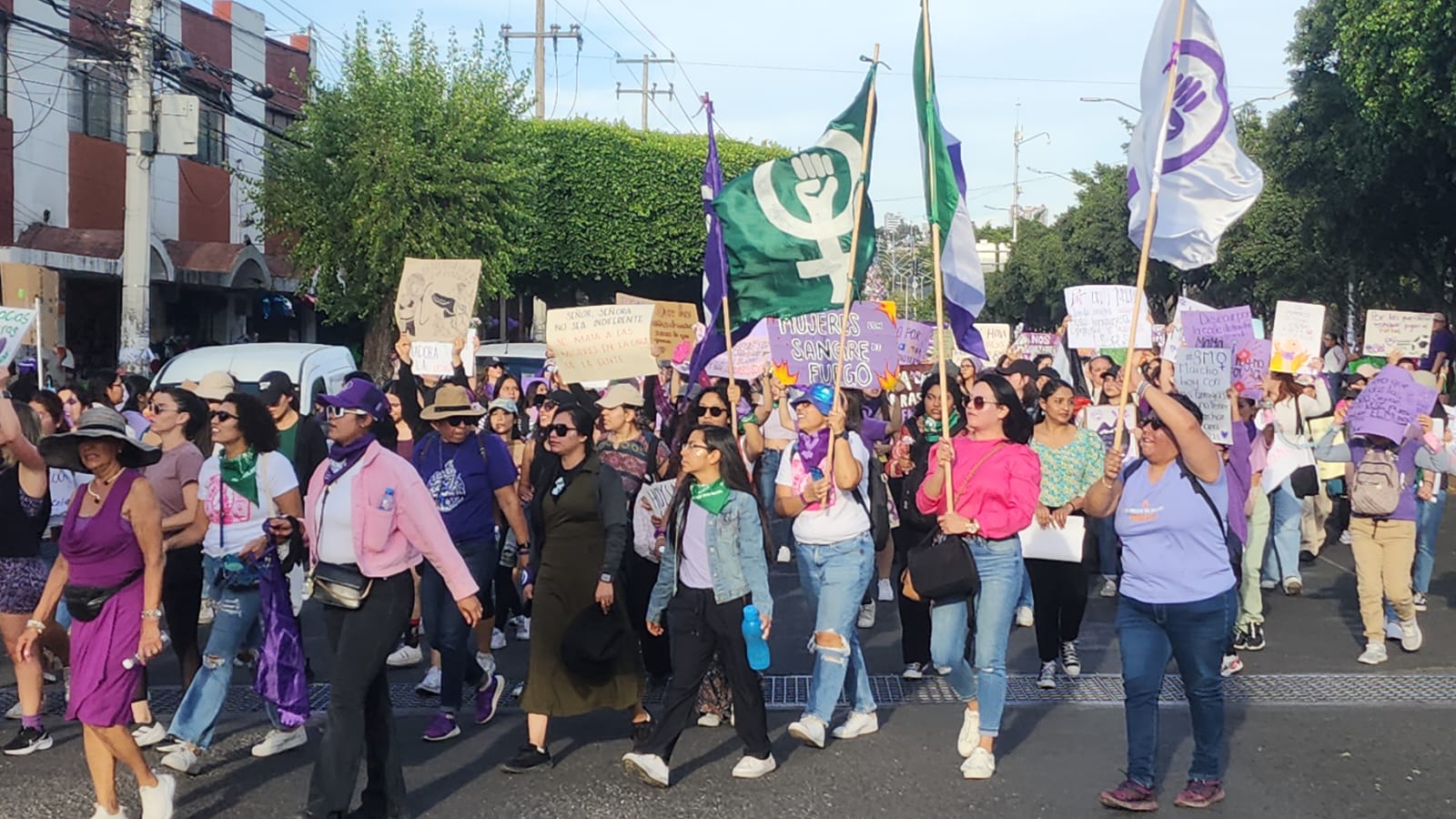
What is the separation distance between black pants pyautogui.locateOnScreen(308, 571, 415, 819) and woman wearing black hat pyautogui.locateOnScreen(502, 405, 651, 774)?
2.59 feet

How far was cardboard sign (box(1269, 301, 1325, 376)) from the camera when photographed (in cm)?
1307

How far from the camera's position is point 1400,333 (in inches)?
668

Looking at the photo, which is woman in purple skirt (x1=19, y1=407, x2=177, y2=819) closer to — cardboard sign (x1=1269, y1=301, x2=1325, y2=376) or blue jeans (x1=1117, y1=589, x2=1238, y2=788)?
blue jeans (x1=1117, y1=589, x2=1238, y2=788)

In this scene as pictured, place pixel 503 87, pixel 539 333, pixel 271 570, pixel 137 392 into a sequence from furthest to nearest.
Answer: pixel 539 333 < pixel 503 87 < pixel 137 392 < pixel 271 570

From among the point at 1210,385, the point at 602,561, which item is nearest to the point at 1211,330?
the point at 1210,385

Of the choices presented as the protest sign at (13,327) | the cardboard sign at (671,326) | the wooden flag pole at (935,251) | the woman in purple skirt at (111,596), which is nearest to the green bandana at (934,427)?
the wooden flag pole at (935,251)

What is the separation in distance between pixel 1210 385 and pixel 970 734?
78.7 inches

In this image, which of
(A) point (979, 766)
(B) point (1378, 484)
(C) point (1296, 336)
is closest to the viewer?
(A) point (979, 766)

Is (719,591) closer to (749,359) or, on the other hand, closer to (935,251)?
(935,251)

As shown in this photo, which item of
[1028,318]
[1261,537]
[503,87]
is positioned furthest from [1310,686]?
[1028,318]

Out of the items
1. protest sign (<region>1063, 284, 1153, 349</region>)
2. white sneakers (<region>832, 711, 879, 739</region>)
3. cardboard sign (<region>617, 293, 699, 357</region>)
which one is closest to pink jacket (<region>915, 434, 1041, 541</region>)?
white sneakers (<region>832, 711, 879, 739</region>)

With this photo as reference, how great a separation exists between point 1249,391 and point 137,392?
9238 millimetres

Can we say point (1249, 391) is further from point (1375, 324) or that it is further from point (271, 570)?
point (1375, 324)

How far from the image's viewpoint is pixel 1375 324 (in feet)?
56.0
